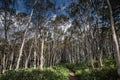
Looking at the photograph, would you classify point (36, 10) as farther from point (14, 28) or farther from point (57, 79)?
point (57, 79)

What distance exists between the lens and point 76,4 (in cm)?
2686

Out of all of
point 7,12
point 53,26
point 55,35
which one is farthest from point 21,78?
point 55,35

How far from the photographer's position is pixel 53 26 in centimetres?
3616

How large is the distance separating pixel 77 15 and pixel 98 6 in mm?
6312

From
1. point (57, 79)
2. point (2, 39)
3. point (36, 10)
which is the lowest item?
point (57, 79)

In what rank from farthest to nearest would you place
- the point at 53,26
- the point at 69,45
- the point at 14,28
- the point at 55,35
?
the point at 69,45, the point at 55,35, the point at 53,26, the point at 14,28

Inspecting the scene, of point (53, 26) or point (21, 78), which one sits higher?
point (53, 26)

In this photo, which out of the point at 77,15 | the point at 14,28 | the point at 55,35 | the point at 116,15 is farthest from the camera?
the point at 55,35

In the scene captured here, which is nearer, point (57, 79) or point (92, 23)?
point (57, 79)

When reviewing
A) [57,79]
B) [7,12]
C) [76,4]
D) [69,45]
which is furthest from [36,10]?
[69,45]

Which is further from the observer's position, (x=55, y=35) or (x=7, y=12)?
(x=55, y=35)

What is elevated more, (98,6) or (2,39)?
(98,6)

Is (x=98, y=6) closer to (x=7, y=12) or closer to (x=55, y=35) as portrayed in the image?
(x=7, y=12)

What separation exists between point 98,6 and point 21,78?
14.3 meters
